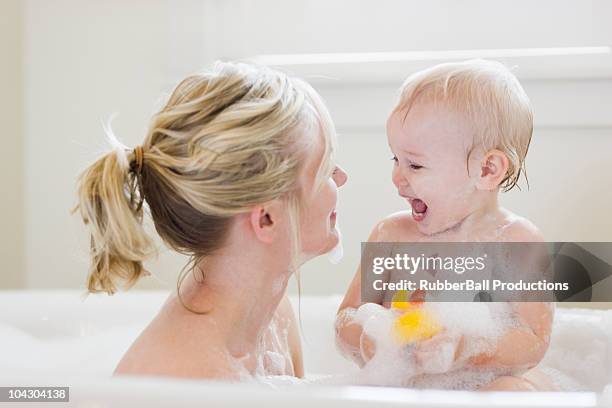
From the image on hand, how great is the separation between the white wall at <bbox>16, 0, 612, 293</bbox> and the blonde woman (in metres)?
0.10

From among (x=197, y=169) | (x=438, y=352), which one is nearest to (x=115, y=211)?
(x=197, y=169)

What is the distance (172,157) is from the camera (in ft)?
2.39

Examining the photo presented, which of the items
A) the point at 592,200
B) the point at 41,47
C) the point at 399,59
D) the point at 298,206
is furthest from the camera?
the point at 41,47

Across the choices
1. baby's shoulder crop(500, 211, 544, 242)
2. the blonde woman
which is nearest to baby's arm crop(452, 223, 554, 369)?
baby's shoulder crop(500, 211, 544, 242)

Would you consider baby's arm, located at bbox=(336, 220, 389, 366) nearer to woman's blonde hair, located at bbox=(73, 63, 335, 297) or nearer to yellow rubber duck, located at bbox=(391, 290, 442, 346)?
yellow rubber duck, located at bbox=(391, 290, 442, 346)

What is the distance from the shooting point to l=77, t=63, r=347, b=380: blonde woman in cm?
72

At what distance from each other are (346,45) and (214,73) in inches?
19.9

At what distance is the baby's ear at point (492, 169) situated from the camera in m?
0.81

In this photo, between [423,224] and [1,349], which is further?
[1,349]

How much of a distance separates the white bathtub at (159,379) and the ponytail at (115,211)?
0.12m

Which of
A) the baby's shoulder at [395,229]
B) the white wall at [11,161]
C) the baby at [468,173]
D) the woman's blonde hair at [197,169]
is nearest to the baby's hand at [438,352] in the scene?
the baby at [468,173]

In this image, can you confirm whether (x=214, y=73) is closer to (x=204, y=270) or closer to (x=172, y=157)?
(x=172, y=157)

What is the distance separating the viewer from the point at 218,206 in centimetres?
74

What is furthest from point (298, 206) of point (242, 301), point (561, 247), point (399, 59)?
point (399, 59)
